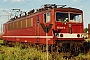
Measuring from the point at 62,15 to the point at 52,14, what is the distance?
85 cm

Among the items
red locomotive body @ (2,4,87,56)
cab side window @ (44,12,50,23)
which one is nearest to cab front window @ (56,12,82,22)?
red locomotive body @ (2,4,87,56)

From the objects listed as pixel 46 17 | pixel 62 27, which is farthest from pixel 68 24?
pixel 46 17

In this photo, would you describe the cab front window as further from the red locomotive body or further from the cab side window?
the cab side window

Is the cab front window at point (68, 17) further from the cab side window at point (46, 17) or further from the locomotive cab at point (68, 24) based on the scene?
the cab side window at point (46, 17)

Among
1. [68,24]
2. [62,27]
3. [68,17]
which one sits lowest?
[62,27]

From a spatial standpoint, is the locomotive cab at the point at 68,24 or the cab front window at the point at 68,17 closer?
the locomotive cab at the point at 68,24

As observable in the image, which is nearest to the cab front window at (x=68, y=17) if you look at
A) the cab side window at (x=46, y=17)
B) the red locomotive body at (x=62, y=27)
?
the red locomotive body at (x=62, y=27)

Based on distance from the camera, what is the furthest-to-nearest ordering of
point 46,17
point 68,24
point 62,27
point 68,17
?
point 46,17
point 68,17
point 68,24
point 62,27

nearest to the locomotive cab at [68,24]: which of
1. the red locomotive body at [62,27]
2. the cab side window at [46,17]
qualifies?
the red locomotive body at [62,27]

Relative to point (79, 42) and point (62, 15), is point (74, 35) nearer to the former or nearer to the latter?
point (79, 42)

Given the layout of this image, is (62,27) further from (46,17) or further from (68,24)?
(46,17)

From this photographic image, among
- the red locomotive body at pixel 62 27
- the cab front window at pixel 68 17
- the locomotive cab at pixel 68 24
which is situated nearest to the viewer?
the red locomotive body at pixel 62 27

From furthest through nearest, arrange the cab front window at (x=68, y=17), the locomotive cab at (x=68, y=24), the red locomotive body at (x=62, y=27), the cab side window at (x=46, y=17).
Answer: the cab side window at (x=46, y=17)
the cab front window at (x=68, y=17)
the locomotive cab at (x=68, y=24)
the red locomotive body at (x=62, y=27)

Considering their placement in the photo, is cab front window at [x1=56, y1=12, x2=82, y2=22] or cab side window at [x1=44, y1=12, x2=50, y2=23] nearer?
cab front window at [x1=56, y1=12, x2=82, y2=22]
